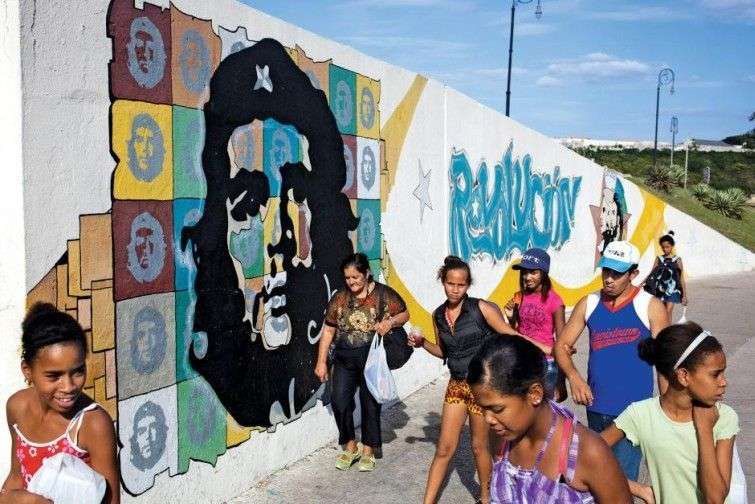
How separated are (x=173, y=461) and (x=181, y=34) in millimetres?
2689

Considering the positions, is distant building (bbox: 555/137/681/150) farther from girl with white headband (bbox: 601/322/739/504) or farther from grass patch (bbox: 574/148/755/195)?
girl with white headband (bbox: 601/322/739/504)

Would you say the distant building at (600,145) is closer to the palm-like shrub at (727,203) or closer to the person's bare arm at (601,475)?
the palm-like shrub at (727,203)

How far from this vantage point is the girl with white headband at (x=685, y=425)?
138 inches

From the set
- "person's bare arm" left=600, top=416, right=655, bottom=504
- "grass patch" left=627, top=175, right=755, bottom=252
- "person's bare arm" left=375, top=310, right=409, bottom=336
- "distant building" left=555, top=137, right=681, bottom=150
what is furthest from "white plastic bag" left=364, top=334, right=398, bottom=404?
"distant building" left=555, top=137, right=681, bottom=150

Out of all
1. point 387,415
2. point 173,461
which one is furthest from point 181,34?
point 387,415

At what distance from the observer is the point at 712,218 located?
102 feet

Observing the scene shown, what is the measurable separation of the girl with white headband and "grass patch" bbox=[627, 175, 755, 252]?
26.7 m

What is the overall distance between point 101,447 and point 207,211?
3004 mm

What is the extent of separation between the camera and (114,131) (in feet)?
16.4

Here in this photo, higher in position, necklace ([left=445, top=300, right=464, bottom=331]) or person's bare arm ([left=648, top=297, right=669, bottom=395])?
person's bare arm ([left=648, top=297, right=669, bottom=395])

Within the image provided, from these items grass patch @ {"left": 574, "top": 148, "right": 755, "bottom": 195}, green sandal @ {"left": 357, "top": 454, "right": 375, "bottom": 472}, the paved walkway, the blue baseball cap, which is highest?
grass patch @ {"left": 574, "top": 148, "right": 755, "bottom": 195}

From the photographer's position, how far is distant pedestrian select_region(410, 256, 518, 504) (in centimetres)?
583

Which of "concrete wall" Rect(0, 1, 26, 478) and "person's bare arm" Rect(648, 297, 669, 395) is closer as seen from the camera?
"concrete wall" Rect(0, 1, 26, 478)

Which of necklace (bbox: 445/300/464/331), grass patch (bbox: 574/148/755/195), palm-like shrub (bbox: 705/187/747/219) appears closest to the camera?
necklace (bbox: 445/300/464/331)
